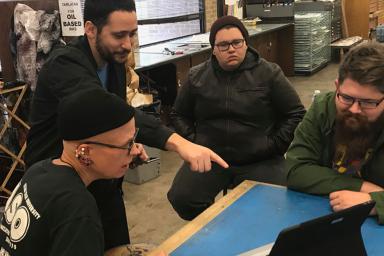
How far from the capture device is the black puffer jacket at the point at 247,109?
2641 mm

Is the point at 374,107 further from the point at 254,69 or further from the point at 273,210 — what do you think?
the point at 254,69

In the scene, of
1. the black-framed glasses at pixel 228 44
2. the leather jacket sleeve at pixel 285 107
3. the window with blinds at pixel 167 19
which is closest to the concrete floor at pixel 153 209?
the leather jacket sleeve at pixel 285 107

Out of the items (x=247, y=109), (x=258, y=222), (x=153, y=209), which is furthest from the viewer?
(x=153, y=209)

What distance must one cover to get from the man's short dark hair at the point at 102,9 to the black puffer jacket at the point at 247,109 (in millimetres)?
917

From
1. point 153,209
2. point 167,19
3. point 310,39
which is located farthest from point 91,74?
point 310,39

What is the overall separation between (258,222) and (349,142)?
1.67 ft

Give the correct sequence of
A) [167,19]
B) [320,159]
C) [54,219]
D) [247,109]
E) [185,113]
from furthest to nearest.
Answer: [167,19] → [185,113] → [247,109] → [320,159] → [54,219]

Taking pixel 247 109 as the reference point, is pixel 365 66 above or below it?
above

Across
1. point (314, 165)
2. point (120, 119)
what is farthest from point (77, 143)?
point (314, 165)

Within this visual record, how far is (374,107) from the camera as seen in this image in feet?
5.67

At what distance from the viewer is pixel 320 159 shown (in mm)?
1939

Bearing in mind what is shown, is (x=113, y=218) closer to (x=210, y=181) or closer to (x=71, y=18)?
(x=210, y=181)

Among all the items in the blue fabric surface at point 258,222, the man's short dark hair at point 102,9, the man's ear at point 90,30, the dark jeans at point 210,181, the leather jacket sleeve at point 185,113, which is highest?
the man's short dark hair at point 102,9

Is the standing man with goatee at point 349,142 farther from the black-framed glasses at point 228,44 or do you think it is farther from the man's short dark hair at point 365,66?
the black-framed glasses at point 228,44
